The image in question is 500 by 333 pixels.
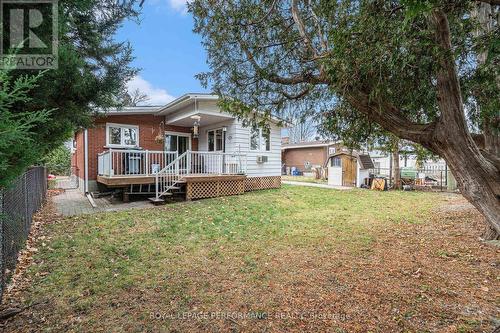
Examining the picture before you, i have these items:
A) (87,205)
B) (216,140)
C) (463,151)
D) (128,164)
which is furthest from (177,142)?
(463,151)

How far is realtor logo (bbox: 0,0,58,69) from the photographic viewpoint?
2607mm

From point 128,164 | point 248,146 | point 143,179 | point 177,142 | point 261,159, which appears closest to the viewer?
point 143,179

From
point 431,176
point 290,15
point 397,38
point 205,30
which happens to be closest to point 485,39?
point 397,38

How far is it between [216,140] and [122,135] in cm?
423

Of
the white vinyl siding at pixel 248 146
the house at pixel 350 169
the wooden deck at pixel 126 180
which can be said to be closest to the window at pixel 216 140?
the white vinyl siding at pixel 248 146

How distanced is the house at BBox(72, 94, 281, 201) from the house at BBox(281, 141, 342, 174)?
47.6 ft

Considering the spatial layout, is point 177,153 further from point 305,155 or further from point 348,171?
point 305,155

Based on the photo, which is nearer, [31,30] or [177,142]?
[31,30]

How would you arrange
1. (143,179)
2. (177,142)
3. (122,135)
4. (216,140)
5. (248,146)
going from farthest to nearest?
(177,142)
(216,140)
(248,146)
(122,135)
(143,179)

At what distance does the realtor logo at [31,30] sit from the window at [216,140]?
9922 millimetres

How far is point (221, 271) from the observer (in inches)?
156

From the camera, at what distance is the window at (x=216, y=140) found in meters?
12.9

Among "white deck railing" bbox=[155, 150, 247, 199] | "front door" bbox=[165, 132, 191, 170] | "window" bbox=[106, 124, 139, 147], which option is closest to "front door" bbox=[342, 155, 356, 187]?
"white deck railing" bbox=[155, 150, 247, 199]

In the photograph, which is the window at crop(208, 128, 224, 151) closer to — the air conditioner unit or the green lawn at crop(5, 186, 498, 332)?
the air conditioner unit
